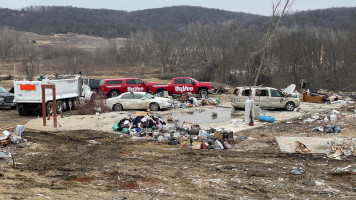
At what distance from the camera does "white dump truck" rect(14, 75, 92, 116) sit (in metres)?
22.5

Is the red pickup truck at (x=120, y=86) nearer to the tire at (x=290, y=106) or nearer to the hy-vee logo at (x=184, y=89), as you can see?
the hy-vee logo at (x=184, y=89)

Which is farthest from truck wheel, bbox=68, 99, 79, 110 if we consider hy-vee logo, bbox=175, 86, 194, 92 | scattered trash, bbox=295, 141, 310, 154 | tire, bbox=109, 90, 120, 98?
scattered trash, bbox=295, 141, 310, 154

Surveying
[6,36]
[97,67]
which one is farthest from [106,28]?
[97,67]

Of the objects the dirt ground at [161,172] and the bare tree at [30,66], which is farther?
the bare tree at [30,66]

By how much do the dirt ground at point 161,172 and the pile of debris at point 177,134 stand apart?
0.49m

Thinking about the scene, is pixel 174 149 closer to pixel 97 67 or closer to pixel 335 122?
pixel 335 122

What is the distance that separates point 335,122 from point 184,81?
14.6m

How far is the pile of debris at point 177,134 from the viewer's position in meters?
14.7

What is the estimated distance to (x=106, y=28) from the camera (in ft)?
618

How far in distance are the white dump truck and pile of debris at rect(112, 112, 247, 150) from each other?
22.1 feet

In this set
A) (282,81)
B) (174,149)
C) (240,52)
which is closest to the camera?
(174,149)

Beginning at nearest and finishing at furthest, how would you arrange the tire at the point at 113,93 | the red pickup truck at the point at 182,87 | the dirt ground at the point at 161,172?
the dirt ground at the point at 161,172 < the red pickup truck at the point at 182,87 < the tire at the point at 113,93

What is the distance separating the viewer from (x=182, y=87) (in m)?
32.0

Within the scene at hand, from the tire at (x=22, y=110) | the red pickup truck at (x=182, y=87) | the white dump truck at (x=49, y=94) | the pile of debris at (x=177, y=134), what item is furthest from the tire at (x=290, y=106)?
the tire at (x=22, y=110)
